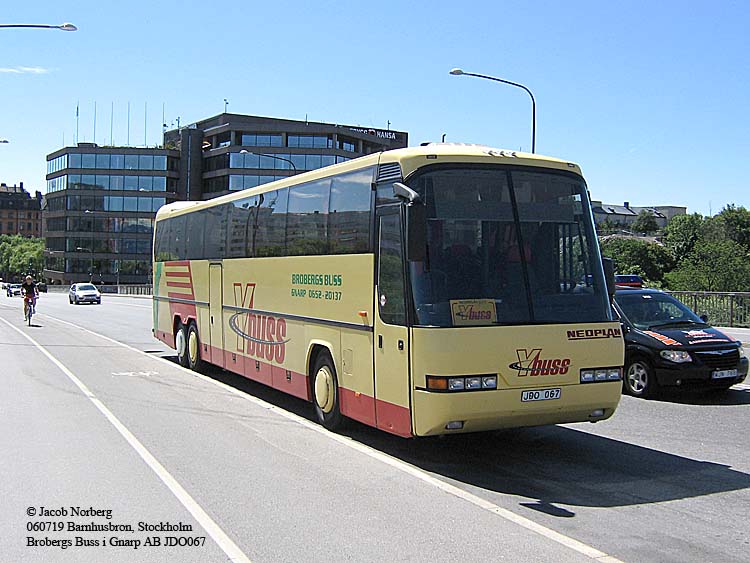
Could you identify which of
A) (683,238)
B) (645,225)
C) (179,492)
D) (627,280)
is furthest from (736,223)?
(179,492)

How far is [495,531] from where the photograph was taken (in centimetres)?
604

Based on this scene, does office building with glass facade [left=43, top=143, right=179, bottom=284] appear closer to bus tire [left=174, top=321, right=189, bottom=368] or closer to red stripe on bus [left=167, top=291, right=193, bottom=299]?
red stripe on bus [left=167, top=291, right=193, bottom=299]

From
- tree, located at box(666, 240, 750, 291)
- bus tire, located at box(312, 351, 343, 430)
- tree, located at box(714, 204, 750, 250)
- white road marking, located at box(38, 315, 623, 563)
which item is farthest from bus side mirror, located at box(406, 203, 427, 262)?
tree, located at box(714, 204, 750, 250)

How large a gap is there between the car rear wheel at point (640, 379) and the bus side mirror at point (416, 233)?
613cm

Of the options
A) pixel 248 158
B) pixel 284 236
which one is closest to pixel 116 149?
pixel 248 158

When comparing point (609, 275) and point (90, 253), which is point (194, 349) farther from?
point (90, 253)

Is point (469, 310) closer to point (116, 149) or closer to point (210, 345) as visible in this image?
point (210, 345)

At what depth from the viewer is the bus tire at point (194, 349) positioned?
53.8ft

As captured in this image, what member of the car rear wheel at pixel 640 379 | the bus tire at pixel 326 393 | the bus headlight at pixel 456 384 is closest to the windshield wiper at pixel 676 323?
the car rear wheel at pixel 640 379

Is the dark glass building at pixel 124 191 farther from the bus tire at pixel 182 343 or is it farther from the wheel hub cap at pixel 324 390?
the wheel hub cap at pixel 324 390

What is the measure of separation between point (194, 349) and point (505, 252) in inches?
390

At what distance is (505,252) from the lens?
320 inches

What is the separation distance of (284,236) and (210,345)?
15.3 ft

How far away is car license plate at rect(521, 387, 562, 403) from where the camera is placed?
794 centimetres
